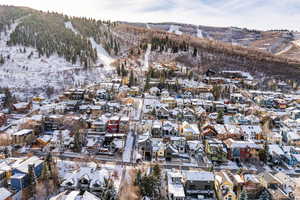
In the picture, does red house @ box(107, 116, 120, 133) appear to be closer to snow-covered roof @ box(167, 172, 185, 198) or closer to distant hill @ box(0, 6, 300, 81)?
snow-covered roof @ box(167, 172, 185, 198)

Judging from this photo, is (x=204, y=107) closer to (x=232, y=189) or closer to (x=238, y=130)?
(x=238, y=130)

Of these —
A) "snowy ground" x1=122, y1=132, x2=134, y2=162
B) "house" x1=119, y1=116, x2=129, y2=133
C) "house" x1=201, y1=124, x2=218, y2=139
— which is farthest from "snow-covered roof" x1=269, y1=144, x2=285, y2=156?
"house" x1=119, y1=116, x2=129, y2=133

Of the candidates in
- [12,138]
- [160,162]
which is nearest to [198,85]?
[160,162]

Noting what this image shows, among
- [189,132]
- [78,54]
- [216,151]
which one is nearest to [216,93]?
[189,132]

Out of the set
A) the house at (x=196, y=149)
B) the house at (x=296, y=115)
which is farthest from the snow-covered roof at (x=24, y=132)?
the house at (x=296, y=115)

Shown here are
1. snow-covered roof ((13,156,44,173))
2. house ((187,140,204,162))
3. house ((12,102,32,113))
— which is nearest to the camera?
snow-covered roof ((13,156,44,173))
